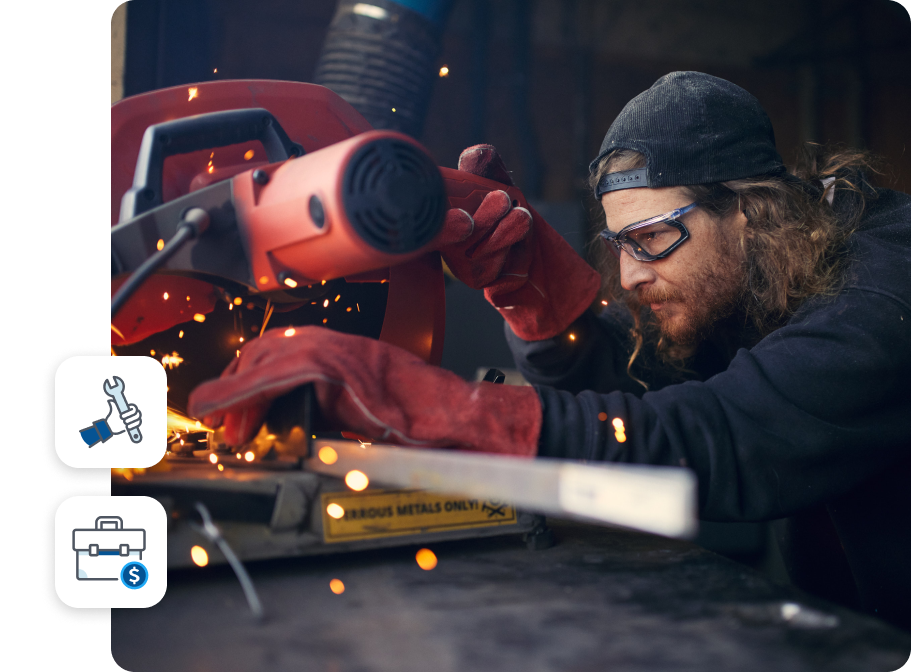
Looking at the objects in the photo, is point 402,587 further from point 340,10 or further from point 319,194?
point 340,10

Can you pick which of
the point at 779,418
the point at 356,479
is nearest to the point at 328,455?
the point at 356,479

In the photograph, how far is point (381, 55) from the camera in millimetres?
910

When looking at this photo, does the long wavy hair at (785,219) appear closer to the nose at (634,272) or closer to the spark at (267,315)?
the nose at (634,272)

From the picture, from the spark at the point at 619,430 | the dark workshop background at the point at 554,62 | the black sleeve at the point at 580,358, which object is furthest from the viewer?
the black sleeve at the point at 580,358

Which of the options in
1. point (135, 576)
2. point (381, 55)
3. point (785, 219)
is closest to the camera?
point (135, 576)

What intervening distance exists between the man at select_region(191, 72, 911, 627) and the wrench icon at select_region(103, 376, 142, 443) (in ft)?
0.19

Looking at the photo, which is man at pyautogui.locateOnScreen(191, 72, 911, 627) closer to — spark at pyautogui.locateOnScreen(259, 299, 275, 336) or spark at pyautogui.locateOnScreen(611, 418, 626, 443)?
spark at pyautogui.locateOnScreen(611, 418, 626, 443)

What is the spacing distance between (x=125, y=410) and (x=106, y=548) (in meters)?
0.13

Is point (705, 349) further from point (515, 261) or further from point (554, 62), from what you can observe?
point (554, 62)

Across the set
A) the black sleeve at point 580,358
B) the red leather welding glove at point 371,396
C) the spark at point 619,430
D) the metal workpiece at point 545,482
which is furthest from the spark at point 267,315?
the black sleeve at point 580,358

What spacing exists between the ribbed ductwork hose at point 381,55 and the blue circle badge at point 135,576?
651 millimetres

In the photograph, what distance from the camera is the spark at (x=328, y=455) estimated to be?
0.62 meters

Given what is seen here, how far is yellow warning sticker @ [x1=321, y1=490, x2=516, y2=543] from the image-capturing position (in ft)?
2.02

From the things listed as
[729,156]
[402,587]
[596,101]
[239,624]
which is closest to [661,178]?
[729,156]
